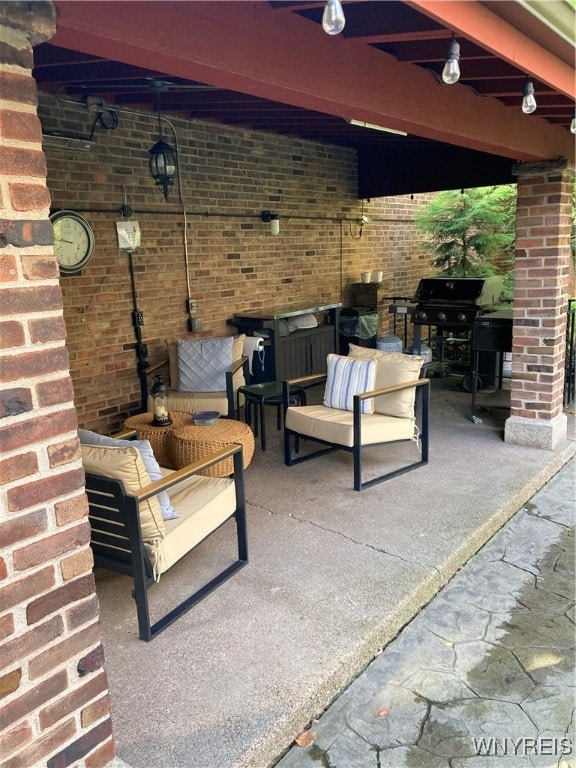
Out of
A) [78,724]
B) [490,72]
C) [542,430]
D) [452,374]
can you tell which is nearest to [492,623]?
[78,724]

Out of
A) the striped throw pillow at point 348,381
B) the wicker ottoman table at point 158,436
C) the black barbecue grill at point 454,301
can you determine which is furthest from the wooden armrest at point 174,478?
the black barbecue grill at point 454,301

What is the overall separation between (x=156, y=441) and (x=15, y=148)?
9.82ft

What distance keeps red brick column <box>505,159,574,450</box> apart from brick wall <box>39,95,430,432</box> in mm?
2802

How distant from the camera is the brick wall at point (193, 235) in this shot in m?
4.90

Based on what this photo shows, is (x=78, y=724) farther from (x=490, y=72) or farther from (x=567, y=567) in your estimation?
(x=490, y=72)

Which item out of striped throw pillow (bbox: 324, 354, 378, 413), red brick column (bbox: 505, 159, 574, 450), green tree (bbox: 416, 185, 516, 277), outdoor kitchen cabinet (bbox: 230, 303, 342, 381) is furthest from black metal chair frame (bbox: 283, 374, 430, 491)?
green tree (bbox: 416, 185, 516, 277)

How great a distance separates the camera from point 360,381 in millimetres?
4477

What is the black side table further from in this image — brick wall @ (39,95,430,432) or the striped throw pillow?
brick wall @ (39,95,430,432)

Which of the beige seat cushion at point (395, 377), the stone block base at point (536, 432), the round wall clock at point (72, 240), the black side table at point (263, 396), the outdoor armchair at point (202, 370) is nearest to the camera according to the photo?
the beige seat cushion at point (395, 377)

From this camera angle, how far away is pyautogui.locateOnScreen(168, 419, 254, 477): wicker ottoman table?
3.89m

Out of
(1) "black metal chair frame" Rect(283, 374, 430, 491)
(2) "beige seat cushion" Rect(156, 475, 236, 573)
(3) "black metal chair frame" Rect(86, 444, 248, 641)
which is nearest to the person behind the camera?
(3) "black metal chair frame" Rect(86, 444, 248, 641)

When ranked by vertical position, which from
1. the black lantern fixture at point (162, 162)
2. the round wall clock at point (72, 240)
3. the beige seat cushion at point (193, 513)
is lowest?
the beige seat cushion at point (193, 513)

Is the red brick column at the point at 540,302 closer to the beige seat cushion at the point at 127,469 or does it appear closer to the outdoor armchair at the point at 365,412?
the outdoor armchair at the point at 365,412

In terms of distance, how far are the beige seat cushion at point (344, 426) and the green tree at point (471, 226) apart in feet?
15.9
